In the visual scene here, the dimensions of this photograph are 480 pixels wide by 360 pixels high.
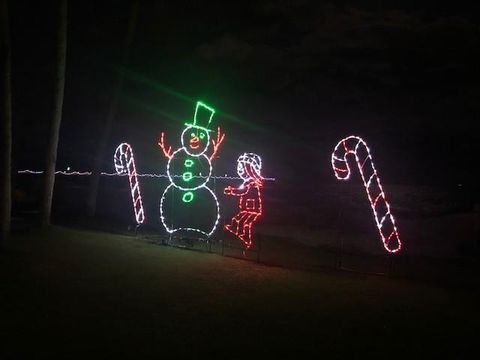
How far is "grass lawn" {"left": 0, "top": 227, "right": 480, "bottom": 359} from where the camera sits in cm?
611

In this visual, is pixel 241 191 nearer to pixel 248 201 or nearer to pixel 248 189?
pixel 248 189

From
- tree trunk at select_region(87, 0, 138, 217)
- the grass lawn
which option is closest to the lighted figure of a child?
the grass lawn

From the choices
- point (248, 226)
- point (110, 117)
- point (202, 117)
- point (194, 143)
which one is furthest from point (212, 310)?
point (110, 117)

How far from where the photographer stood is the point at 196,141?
12.8 meters

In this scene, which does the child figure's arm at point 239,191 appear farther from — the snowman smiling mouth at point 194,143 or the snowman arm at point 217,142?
the snowman smiling mouth at point 194,143

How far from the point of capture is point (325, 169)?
22797 mm

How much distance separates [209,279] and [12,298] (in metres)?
3.43

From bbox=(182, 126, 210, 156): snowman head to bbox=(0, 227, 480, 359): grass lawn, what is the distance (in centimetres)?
266

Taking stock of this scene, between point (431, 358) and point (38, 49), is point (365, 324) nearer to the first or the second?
point (431, 358)

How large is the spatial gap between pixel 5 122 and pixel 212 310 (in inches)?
272

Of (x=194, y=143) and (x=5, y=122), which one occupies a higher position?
(x=194, y=143)

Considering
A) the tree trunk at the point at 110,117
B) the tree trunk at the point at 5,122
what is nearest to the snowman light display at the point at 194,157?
the tree trunk at the point at 5,122

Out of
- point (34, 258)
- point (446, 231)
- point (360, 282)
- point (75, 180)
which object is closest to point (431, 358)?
point (360, 282)

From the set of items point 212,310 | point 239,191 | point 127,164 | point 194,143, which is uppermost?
point 194,143
